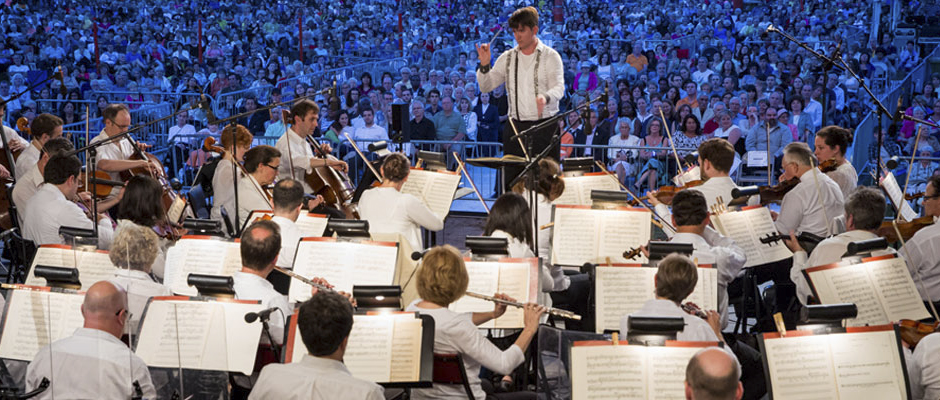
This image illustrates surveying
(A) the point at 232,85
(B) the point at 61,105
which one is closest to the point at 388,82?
(A) the point at 232,85

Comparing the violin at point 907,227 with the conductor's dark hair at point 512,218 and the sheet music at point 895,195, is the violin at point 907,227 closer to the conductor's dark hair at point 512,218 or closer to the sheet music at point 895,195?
the sheet music at point 895,195

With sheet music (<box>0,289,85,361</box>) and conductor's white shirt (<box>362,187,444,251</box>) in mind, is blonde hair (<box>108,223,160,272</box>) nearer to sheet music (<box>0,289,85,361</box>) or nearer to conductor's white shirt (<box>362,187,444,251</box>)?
sheet music (<box>0,289,85,361</box>)

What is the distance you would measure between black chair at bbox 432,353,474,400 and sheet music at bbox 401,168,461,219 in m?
2.36

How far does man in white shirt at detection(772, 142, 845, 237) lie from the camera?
5.69 meters

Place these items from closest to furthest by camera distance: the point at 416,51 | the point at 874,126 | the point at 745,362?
the point at 745,362
the point at 874,126
the point at 416,51

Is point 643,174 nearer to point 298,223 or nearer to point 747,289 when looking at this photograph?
point 747,289

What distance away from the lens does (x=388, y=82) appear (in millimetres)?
13195

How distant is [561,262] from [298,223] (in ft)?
4.82

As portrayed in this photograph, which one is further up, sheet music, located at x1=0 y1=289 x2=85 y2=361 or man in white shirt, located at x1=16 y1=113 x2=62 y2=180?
man in white shirt, located at x1=16 y1=113 x2=62 y2=180

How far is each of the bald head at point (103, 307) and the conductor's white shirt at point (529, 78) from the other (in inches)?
162

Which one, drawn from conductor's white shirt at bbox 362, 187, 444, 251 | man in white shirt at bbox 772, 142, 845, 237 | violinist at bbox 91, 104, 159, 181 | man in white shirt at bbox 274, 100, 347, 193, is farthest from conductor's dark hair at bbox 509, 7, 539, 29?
violinist at bbox 91, 104, 159, 181

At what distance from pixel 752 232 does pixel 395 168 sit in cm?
203

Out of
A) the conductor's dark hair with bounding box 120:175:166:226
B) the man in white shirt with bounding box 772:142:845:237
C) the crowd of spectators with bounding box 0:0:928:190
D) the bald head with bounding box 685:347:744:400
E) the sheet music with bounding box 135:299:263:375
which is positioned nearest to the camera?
the bald head with bounding box 685:347:744:400

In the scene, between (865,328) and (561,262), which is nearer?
(865,328)
